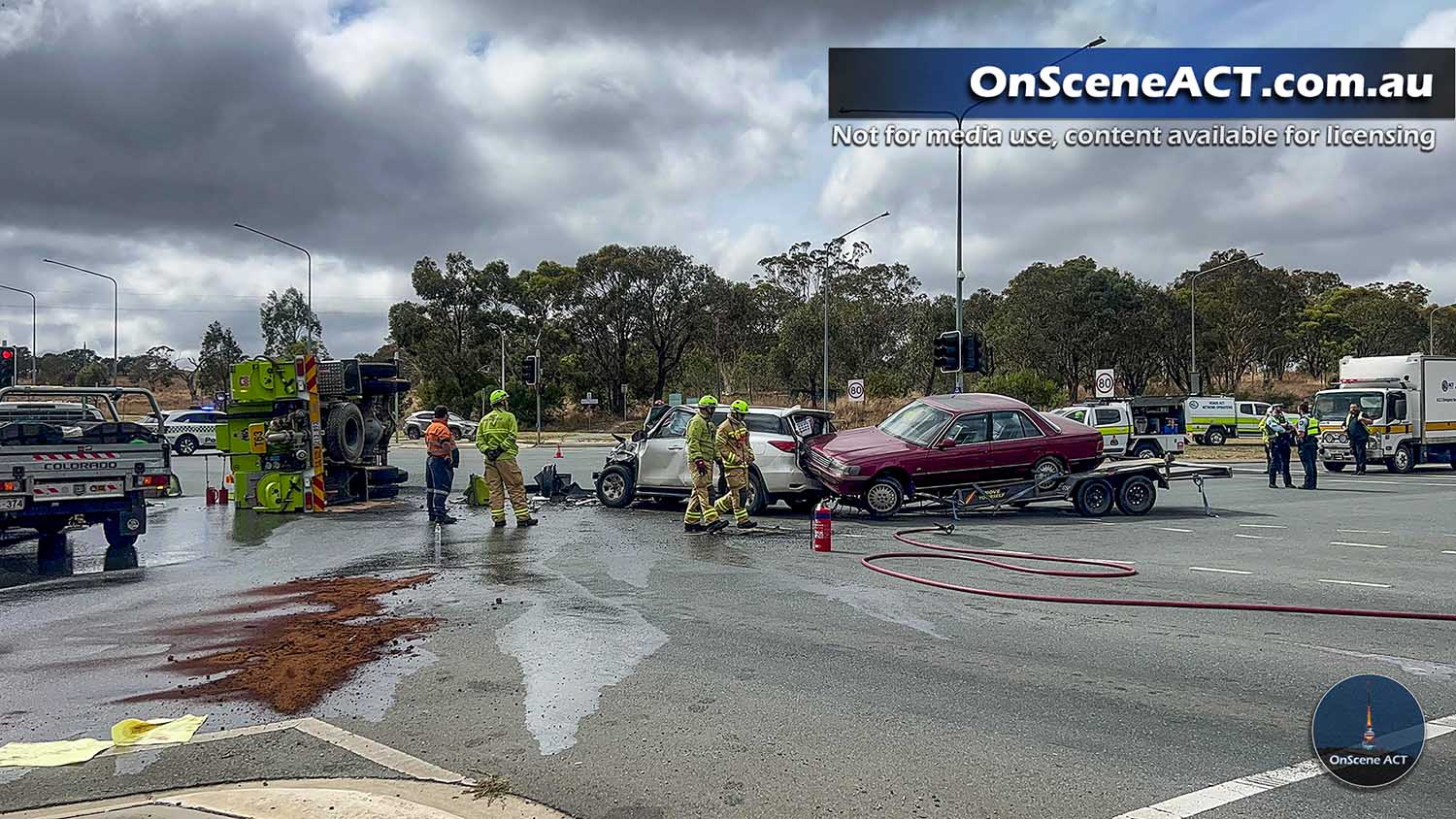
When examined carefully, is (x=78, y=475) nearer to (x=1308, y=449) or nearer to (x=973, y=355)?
(x=973, y=355)

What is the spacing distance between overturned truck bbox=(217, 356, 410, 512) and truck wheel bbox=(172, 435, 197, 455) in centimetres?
2568

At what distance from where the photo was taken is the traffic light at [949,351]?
23.1 metres

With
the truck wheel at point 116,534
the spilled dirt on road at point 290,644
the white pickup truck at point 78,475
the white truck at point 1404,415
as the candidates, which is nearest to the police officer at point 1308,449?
the white truck at point 1404,415

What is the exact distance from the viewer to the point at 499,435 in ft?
46.9

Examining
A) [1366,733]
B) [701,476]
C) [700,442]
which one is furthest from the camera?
[700,442]

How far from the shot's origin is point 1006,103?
19.9m

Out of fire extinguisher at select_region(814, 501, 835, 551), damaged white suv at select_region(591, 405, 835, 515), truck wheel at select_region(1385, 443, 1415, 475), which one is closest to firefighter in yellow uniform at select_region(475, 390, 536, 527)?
damaged white suv at select_region(591, 405, 835, 515)

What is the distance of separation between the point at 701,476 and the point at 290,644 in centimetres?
705

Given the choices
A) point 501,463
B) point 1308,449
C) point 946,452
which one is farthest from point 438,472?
point 1308,449

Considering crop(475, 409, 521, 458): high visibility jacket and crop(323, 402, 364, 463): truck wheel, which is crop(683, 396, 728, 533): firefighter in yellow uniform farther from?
crop(323, 402, 364, 463): truck wheel

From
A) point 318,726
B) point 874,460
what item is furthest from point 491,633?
point 874,460

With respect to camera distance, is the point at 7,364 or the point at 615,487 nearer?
the point at 615,487

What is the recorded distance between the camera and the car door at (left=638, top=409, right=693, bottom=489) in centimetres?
1623

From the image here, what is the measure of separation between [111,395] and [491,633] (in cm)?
914
